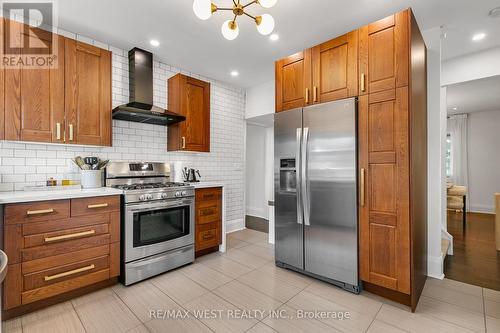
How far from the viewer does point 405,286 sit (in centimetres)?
209

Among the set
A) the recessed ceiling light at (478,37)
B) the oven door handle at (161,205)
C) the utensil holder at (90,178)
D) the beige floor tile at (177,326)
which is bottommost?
the beige floor tile at (177,326)

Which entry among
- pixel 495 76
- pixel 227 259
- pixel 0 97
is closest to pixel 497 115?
pixel 495 76

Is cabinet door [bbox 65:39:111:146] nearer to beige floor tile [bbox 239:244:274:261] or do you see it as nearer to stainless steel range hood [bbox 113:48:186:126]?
stainless steel range hood [bbox 113:48:186:126]

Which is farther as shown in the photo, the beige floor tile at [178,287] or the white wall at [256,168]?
the white wall at [256,168]

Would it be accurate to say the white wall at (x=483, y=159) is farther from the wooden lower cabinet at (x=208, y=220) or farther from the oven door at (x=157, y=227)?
the oven door at (x=157, y=227)

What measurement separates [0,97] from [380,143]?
11.4ft

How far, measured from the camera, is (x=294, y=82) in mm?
2883

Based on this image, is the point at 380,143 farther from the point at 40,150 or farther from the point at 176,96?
the point at 40,150

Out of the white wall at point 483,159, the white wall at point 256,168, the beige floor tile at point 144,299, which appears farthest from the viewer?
the white wall at point 483,159

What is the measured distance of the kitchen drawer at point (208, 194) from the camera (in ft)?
10.8

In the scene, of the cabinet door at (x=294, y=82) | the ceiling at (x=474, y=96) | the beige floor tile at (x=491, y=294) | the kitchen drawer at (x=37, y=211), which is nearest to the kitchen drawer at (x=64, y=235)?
the kitchen drawer at (x=37, y=211)

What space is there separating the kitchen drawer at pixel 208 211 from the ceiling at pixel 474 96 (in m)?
4.15

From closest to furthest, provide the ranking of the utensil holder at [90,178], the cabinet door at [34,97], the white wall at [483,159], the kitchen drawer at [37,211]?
the kitchen drawer at [37,211] → the cabinet door at [34,97] → the utensil holder at [90,178] → the white wall at [483,159]

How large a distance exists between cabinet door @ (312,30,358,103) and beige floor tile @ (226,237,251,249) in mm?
2452
